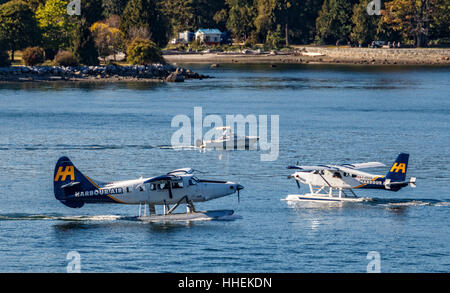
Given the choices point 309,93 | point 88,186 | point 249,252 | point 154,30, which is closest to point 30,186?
point 88,186

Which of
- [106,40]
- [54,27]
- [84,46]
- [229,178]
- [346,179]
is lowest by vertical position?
[229,178]

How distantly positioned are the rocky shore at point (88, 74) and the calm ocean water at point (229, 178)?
17.1 meters

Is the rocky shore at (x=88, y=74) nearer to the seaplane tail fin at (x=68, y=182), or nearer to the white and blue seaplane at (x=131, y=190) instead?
the seaplane tail fin at (x=68, y=182)

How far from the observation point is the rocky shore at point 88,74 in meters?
148

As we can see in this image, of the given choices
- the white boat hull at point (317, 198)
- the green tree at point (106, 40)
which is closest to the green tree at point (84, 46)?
the green tree at point (106, 40)

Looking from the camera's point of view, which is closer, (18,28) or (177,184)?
(177,184)

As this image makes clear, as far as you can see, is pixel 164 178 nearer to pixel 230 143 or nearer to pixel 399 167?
pixel 399 167

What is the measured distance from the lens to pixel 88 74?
150 metres

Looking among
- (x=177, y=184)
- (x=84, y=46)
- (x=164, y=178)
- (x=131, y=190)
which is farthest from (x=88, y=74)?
(x=164, y=178)

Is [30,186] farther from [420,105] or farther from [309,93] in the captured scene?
[309,93]

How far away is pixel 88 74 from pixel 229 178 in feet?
313

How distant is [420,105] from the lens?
119125 millimetres


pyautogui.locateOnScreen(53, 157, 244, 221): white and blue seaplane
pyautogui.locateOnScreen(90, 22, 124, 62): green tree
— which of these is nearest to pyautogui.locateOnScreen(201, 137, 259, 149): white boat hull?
pyautogui.locateOnScreen(53, 157, 244, 221): white and blue seaplane
